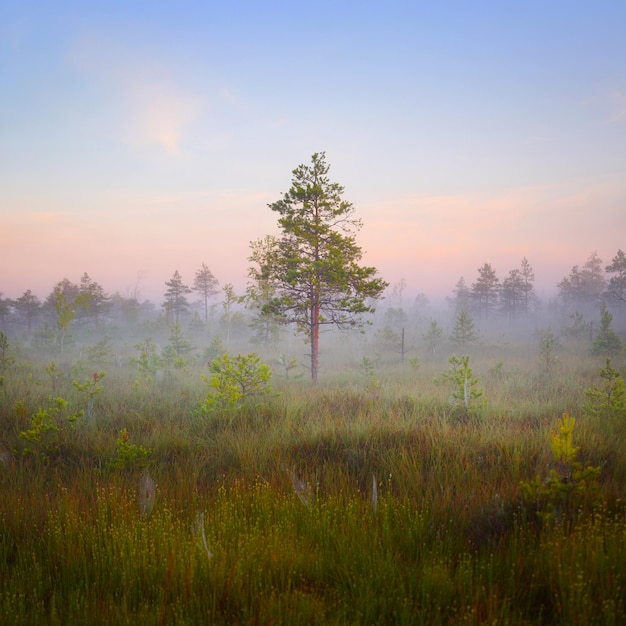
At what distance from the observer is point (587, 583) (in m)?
2.57

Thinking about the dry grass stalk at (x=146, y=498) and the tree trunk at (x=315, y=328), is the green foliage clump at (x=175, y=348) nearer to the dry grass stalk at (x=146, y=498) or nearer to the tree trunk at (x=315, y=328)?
the tree trunk at (x=315, y=328)

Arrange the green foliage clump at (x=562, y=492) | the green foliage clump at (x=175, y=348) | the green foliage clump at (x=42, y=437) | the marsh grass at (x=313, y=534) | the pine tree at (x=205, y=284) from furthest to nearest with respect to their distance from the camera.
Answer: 1. the pine tree at (x=205, y=284)
2. the green foliage clump at (x=175, y=348)
3. the green foliage clump at (x=42, y=437)
4. the green foliage clump at (x=562, y=492)
5. the marsh grass at (x=313, y=534)

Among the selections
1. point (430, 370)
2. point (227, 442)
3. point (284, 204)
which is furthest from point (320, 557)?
point (430, 370)

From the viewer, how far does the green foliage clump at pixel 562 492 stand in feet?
11.4

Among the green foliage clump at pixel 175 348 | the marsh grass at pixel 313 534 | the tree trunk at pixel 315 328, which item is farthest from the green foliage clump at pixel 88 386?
the green foliage clump at pixel 175 348

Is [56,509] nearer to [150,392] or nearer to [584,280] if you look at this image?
[150,392]

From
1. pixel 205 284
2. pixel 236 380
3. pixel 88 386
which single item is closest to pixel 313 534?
pixel 236 380

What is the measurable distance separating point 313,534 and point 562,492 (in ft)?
7.94

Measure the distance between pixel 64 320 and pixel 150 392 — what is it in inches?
673

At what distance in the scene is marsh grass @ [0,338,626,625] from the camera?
2561 millimetres

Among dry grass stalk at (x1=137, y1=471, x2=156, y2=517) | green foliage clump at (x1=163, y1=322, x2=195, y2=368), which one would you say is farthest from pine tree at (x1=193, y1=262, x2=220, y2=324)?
dry grass stalk at (x1=137, y1=471, x2=156, y2=517)

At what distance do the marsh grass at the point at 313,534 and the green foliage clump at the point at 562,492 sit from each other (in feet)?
0.35

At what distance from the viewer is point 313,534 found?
11.5 ft

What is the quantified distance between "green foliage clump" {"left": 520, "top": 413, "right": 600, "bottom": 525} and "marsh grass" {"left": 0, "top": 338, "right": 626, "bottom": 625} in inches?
4.2
